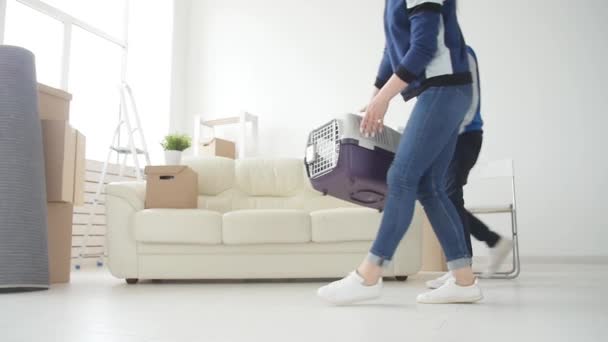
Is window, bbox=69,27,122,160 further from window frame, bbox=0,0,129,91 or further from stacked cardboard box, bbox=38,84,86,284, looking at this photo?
stacked cardboard box, bbox=38,84,86,284

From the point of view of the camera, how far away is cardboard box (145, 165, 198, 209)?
9.02 ft

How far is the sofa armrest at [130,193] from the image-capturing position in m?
2.73

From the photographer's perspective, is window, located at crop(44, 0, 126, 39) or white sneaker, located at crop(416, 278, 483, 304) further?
window, located at crop(44, 0, 126, 39)

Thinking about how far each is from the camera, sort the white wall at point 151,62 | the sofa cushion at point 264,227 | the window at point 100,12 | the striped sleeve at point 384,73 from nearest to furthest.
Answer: the striped sleeve at point 384,73, the sofa cushion at point 264,227, the window at point 100,12, the white wall at point 151,62

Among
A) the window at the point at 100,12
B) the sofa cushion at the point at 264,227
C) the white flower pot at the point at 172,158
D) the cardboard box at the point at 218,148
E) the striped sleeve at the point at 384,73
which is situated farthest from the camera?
the cardboard box at the point at 218,148

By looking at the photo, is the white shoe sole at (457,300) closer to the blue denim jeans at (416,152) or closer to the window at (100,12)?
the blue denim jeans at (416,152)

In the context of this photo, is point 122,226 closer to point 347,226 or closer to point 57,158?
point 57,158

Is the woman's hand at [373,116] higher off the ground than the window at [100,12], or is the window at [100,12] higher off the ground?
the window at [100,12]

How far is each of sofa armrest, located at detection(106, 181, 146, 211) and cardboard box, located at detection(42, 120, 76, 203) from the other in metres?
0.30

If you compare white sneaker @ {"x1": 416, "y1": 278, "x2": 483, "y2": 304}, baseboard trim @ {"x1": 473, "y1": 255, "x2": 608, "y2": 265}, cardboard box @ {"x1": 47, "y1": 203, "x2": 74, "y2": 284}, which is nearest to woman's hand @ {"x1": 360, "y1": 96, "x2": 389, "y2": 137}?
white sneaker @ {"x1": 416, "y1": 278, "x2": 483, "y2": 304}

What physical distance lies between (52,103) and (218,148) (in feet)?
7.59

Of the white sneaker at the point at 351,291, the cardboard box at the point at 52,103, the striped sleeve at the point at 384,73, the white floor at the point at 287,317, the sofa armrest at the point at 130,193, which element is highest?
the cardboard box at the point at 52,103

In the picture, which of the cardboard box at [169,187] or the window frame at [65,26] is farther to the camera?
the window frame at [65,26]

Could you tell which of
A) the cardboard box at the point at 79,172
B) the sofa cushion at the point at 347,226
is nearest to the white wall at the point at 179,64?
the cardboard box at the point at 79,172
